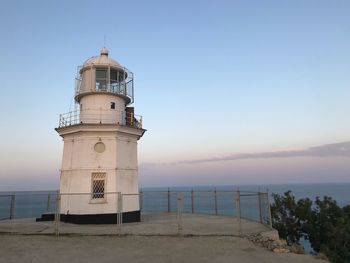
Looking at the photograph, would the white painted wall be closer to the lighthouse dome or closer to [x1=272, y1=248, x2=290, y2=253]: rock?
the lighthouse dome

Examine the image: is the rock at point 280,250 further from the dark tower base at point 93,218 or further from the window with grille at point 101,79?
the window with grille at point 101,79

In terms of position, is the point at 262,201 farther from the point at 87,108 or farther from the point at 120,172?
the point at 87,108

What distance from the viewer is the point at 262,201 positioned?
15.4m

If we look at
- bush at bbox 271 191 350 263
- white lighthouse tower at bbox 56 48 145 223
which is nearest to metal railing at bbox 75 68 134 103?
white lighthouse tower at bbox 56 48 145 223

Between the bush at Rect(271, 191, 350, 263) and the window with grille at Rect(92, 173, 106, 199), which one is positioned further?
the window with grille at Rect(92, 173, 106, 199)

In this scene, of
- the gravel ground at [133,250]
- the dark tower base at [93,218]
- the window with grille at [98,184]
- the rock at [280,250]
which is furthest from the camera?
the window with grille at [98,184]

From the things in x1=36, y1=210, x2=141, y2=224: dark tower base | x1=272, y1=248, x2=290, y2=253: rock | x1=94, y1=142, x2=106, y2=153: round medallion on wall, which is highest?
x1=94, y1=142, x2=106, y2=153: round medallion on wall

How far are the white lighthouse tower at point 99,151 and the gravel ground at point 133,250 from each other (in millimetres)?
3969

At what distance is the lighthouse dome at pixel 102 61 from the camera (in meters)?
17.4

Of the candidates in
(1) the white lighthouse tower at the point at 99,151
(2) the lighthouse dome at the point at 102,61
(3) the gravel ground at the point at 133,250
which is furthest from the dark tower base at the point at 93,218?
(2) the lighthouse dome at the point at 102,61

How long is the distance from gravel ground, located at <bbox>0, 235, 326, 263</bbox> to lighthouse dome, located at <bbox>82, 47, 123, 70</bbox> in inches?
371

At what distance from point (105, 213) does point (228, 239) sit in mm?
7298

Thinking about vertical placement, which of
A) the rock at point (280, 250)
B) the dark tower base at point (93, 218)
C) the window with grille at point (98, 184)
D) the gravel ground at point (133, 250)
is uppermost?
the window with grille at point (98, 184)

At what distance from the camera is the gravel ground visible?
9555 mm
